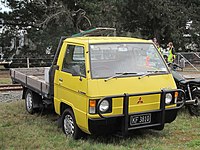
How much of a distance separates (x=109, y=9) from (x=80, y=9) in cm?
289

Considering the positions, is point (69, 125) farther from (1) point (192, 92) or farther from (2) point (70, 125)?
(1) point (192, 92)

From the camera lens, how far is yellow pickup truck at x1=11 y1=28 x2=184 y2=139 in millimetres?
5992

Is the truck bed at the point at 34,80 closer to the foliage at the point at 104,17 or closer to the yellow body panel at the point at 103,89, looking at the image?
the yellow body panel at the point at 103,89

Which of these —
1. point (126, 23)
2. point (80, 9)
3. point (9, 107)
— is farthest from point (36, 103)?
point (126, 23)

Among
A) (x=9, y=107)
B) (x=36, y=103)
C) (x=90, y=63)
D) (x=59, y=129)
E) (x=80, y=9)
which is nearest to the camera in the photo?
(x=90, y=63)

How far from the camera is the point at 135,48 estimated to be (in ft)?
22.7

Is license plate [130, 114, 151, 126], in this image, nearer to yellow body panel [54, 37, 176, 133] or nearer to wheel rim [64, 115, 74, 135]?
yellow body panel [54, 37, 176, 133]

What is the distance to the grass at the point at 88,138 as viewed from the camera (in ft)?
20.4

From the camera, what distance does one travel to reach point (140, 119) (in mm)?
6316

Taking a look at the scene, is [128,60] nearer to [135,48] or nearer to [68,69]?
[135,48]

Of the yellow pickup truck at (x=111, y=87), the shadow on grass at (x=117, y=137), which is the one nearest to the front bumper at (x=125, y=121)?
the yellow pickup truck at (x=111, y=87)

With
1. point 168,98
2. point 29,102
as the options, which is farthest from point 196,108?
point 29,102

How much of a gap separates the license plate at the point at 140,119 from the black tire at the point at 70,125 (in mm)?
1048

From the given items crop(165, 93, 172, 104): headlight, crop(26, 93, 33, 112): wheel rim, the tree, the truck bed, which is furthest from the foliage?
crop(165, 93, 172, 104): headlight
